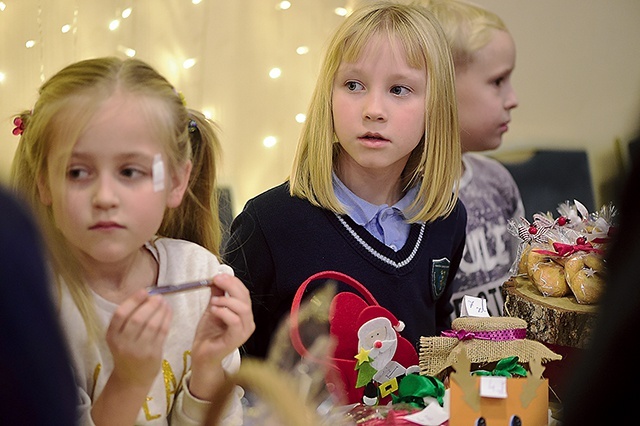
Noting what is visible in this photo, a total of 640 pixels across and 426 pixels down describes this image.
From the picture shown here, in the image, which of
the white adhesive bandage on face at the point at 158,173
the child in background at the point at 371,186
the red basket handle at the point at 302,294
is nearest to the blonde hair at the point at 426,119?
the child in background at the point at 371,186

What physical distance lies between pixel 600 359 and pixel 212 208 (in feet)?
2.99

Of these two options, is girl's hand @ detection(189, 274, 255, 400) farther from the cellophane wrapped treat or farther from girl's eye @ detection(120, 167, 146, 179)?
the cellophane wrapped treat

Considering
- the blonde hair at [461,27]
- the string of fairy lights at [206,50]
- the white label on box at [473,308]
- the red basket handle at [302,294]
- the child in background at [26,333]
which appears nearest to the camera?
the child in background at [26,333]

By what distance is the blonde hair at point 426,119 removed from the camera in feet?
5.08

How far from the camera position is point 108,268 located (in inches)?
46.8

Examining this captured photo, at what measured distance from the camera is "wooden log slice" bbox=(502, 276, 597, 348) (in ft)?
5.25

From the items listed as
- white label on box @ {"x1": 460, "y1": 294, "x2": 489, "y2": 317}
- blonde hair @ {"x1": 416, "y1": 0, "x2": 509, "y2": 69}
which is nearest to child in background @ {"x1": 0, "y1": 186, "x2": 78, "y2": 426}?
white label on box @ {"x1": 460, "y1": 294, "x2": 489, "y2": 317}

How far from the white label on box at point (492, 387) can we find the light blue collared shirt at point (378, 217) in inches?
20.1

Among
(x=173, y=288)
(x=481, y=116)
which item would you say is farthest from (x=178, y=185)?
(x=481, y=116)

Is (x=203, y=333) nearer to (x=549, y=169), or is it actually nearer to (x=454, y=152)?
(x=454, y=152)

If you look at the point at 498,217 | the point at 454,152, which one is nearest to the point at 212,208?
the point at 454,152

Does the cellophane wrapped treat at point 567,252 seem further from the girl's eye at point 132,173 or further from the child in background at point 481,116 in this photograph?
the girl's eye at point 132,173

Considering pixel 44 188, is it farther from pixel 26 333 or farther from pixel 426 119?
pixel 426 119

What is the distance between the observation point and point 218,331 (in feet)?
3.73
